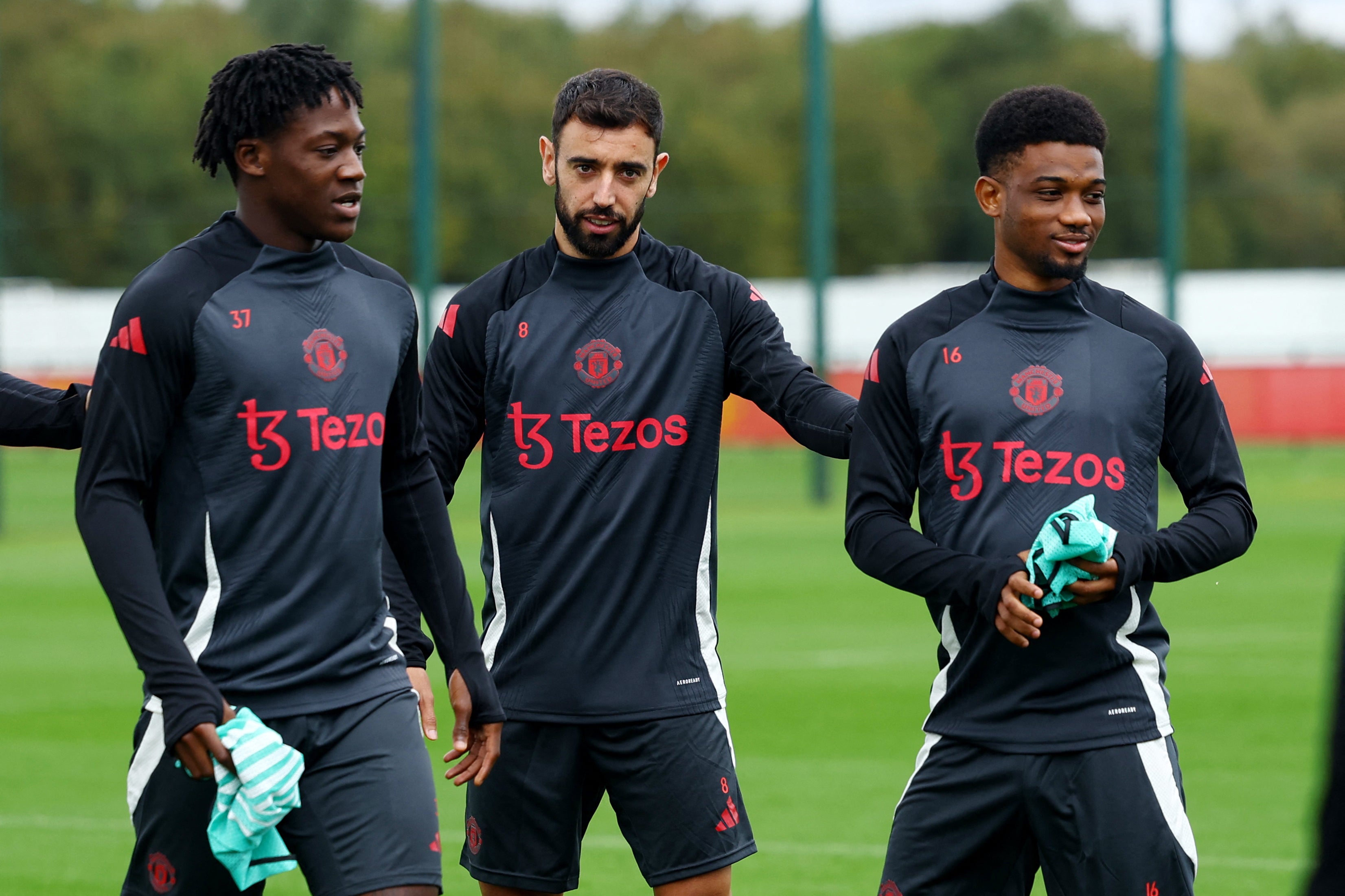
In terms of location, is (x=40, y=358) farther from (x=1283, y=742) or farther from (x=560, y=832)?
(x=560, y=832)

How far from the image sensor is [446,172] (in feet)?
214

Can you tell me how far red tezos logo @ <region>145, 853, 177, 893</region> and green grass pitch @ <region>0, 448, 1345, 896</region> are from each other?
2204 mm

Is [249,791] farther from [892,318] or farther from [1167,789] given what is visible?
[892,318]

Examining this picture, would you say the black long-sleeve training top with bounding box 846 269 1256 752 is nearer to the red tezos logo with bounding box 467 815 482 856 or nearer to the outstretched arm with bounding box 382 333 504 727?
the outstretched arm with bounding box 382 333 504 727

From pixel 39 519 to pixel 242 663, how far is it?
22484 millimetres

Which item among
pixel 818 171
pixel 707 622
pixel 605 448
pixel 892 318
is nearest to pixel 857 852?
pixel 707 622

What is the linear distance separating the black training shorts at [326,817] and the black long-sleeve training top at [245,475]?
0.27 feet

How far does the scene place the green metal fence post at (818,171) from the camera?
25906mm

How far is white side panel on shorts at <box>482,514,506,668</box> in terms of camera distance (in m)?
4.83

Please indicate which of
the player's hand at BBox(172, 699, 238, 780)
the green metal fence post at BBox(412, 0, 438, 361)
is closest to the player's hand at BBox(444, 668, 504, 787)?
the player's hand at BBox(172, 699, 238, 780)

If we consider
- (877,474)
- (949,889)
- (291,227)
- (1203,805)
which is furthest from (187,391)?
(1203,805)

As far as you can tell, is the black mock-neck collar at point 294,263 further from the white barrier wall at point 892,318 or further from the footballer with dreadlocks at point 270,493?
the white barrier wall at point 892,318

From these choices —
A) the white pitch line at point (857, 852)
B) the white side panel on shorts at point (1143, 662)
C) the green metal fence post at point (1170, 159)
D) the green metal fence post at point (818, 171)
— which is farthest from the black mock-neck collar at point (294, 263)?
the green metal fence post at point (1170, 159)

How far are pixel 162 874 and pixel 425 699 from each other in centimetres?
98
